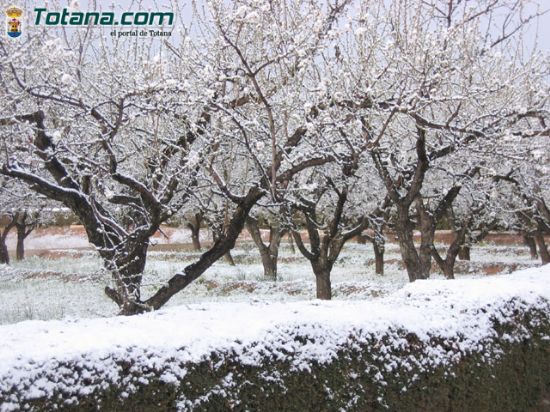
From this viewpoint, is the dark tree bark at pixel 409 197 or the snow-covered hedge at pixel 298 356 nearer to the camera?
the snow-covered hedge at pixel 298 356

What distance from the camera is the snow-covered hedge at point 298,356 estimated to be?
8.93ft

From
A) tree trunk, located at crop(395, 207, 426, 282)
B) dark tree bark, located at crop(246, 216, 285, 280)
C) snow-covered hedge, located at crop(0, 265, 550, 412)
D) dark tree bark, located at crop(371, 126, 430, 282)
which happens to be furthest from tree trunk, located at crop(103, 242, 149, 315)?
dark tree bark, located at crop(246, 216, 285, 280)

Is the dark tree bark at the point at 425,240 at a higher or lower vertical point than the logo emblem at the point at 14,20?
lower

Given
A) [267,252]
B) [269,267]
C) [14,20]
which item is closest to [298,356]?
[14,20]

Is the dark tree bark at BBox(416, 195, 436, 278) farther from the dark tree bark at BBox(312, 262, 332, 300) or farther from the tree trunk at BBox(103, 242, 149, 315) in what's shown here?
the tree trunk at BBox(103, 242, 149, 315)

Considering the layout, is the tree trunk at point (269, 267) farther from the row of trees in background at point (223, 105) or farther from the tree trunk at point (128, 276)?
the tree trunk at point (128, 276)

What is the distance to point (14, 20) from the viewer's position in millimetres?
7211

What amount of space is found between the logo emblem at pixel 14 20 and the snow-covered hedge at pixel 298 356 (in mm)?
4943

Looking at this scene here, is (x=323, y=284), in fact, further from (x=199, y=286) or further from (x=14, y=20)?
(x=14, y=20)

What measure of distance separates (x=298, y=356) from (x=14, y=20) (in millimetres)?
5960

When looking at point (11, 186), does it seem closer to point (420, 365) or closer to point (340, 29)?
point (340, 29)

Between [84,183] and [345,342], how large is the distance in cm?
490

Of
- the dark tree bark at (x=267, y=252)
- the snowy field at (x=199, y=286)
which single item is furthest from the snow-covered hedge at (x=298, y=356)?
the dark tree bark at (x=267, y=252)


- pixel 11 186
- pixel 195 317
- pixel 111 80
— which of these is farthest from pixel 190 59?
pixel 11 186
